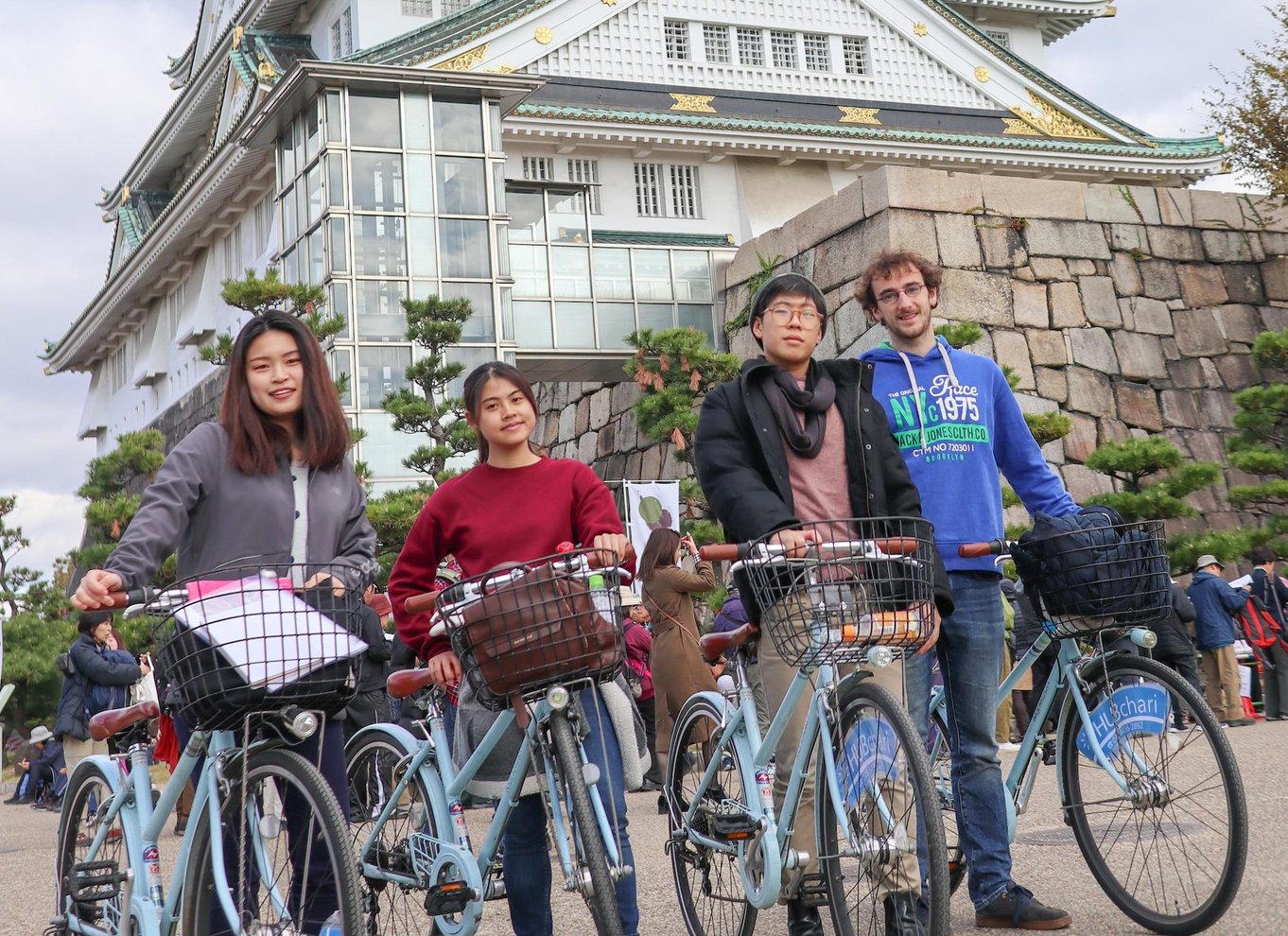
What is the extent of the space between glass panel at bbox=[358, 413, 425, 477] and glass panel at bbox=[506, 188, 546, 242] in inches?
149

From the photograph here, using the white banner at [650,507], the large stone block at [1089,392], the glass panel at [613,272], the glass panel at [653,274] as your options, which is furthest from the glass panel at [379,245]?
the large stone block at [1089,392]

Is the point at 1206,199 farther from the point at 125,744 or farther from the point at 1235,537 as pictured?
the point at 125,744

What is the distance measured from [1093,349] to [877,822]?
15411 mm

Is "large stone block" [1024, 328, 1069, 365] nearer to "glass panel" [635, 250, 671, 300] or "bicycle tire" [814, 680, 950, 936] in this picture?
"glass panel" [635, 250, 671, 300]

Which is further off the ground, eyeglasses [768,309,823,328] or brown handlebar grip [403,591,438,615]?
eyeglasses [768,309,823,328]

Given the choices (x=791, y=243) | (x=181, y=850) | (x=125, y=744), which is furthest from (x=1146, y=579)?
(x=791, y=243)

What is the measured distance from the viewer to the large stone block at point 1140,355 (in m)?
17.7

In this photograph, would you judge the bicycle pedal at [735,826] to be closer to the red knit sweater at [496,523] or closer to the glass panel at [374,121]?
the red knit sweater at [496,523]

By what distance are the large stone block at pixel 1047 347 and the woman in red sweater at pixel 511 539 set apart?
14115 mm

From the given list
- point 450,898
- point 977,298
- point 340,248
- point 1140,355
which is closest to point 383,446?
point 340,248

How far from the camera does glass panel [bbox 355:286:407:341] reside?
57.7 feet

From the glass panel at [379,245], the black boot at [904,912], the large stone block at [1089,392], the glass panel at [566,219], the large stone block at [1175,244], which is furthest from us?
the glass panel at [566,219]

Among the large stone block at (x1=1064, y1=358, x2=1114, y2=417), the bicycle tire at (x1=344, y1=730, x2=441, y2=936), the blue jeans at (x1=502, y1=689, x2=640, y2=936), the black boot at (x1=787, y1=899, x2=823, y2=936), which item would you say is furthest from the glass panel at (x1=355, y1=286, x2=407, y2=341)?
the black boot at (x1=787, y1=899, x2=823, y2=936)

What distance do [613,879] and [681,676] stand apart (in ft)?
18.4
